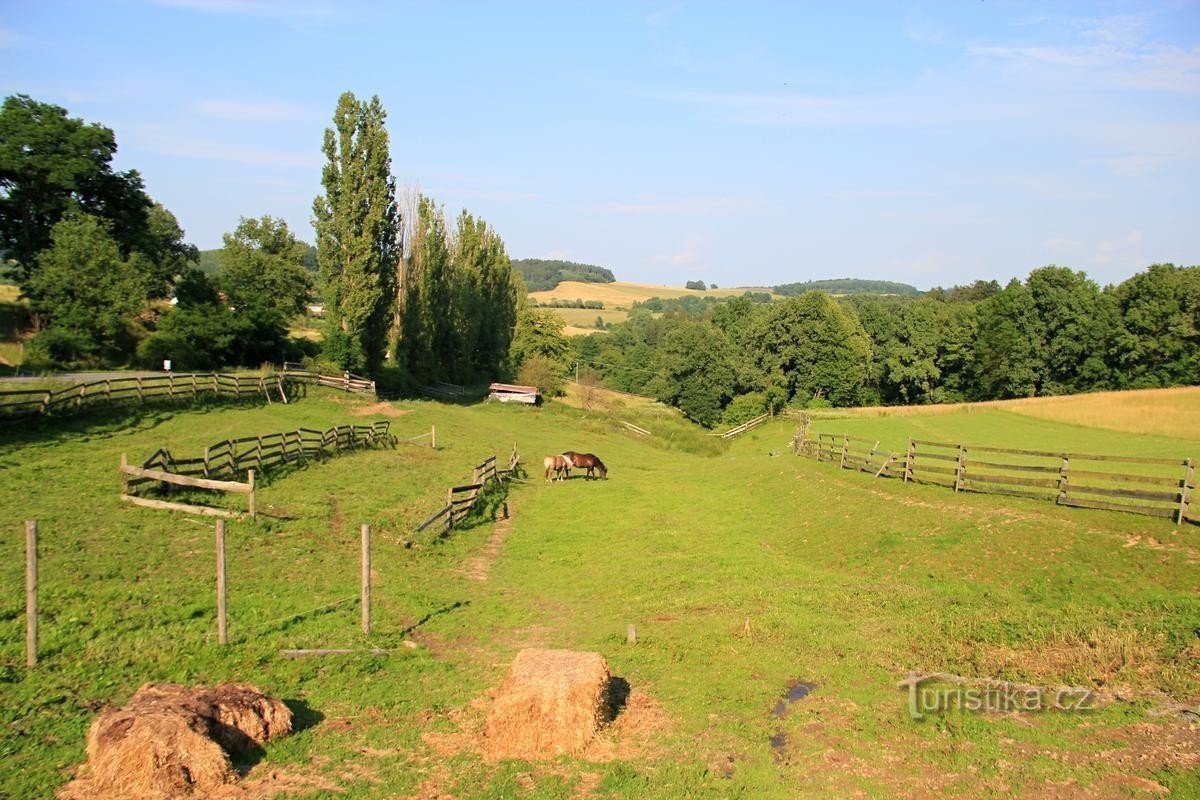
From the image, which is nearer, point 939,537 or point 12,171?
point 939,537

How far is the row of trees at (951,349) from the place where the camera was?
63812 mm

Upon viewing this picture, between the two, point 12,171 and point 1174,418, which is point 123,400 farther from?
point 1174,418

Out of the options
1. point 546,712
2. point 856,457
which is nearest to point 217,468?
A: point 546,712

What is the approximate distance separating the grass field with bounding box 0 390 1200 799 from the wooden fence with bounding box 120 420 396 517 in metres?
0.71

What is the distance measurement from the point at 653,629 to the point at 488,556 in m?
7.18

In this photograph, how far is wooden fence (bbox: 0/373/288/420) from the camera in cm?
2584

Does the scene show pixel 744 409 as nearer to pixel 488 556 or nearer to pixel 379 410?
pixel 379 410

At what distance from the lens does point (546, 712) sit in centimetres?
895

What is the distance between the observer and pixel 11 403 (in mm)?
24734

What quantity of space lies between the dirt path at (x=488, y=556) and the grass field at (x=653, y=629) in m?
0.11

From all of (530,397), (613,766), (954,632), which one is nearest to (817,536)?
(954,632)

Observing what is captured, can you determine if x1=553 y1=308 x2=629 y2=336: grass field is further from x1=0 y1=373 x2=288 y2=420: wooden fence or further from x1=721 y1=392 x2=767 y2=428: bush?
x1=0 y1=373 x2=288 y2=420: wooden fence

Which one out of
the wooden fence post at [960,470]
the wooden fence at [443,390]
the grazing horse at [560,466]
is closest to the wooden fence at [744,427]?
the wooden fence at [443,390]

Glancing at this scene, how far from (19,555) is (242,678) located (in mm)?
6658
